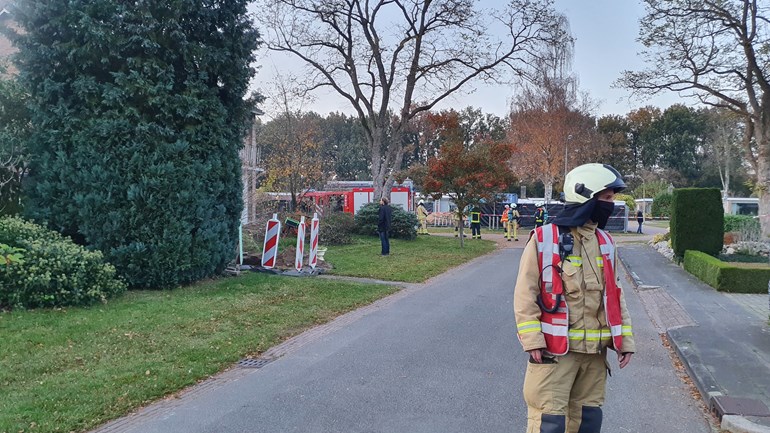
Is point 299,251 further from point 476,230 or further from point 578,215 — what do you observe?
point 476,230

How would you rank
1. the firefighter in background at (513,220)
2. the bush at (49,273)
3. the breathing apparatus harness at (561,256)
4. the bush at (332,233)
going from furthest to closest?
the firefighter in background at (513,220), the bush at (332,233), the bush at (49,273), the breathing apparatus harness at (561,256)

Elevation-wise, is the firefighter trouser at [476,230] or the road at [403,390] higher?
the firefighter trouser at [476,230]

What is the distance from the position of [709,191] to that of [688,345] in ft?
33.7

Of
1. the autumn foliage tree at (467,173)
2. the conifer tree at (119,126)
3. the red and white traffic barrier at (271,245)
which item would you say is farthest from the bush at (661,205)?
the conifer tree at (119,126)

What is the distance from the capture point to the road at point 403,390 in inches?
186

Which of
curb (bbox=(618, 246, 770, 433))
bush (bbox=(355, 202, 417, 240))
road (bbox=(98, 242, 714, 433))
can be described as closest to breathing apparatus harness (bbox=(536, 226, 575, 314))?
road (bbox=(98, 242, 714, 433))

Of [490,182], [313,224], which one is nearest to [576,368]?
[313,224]

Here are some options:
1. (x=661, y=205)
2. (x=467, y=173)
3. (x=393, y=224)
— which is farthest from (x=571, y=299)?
(x=661, y=205)

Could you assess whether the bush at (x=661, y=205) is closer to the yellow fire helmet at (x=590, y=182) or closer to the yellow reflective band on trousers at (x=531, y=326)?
the yellow fire helmet at (x=590, y=182)

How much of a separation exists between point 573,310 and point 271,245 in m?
10.8

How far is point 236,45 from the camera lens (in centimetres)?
1125

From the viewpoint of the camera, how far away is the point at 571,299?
339cm

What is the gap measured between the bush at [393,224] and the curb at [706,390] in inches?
679

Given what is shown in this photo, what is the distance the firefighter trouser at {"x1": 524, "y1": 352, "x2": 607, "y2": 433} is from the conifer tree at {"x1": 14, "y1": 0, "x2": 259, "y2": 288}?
27.2 ft
